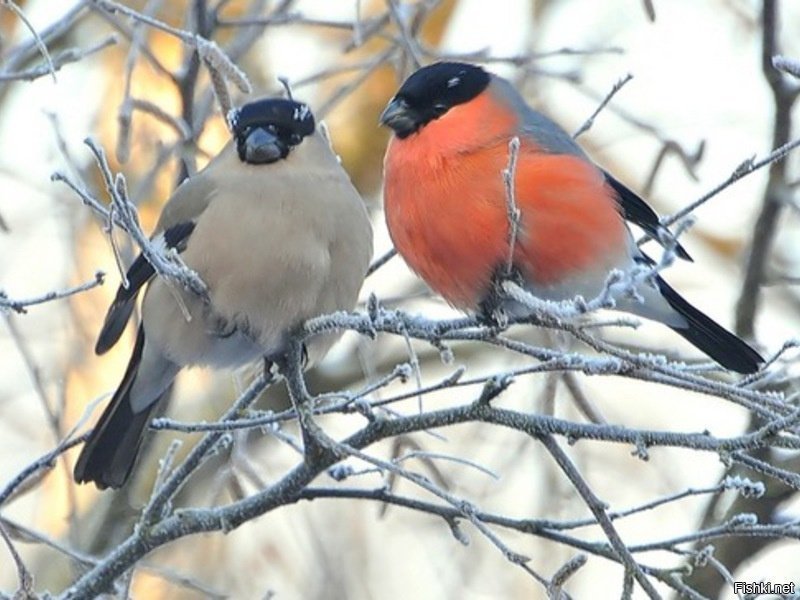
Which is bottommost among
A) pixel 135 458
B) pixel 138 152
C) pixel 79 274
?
pixel 135 458

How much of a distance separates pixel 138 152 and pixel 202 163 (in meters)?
1.07

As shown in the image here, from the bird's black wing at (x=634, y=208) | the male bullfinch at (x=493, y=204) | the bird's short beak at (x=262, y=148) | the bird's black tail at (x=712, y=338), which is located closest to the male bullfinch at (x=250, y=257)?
the bird's short beak at (x=262, y=148)

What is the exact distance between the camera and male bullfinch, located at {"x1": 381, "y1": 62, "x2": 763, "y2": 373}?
2.75 m

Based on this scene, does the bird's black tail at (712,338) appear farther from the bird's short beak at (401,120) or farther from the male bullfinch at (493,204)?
the bird's short beak at (401,120)

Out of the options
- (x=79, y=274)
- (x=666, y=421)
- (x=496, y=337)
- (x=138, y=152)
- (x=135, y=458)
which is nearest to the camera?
(x=496, y=337)

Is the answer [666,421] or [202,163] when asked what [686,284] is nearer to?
[666,421]

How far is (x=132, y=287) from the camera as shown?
299 cm

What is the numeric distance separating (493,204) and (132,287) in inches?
29.0

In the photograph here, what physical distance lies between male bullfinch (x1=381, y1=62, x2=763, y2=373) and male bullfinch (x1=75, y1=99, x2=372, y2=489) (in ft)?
0.44

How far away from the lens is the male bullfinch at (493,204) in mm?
2750

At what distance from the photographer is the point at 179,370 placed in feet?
10.2

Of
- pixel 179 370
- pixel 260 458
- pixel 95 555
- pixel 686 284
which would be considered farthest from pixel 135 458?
pixel 686 284

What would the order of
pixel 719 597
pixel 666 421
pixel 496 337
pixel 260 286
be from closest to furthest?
pixel 496 337, pixel 260 286, pixel 719 597, pixel 666 421

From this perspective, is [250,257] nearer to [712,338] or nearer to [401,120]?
[401,120]
